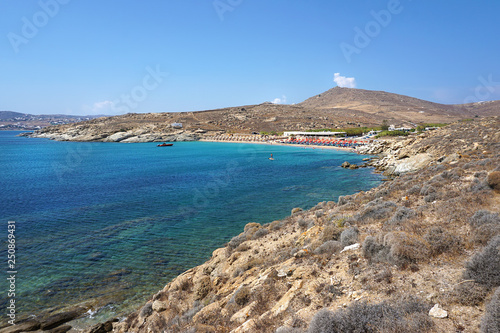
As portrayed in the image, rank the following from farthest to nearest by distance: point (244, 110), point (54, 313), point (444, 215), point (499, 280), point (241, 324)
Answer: point (244, 110), point (54, 313), point (444, 215), point (241, 324), point (499, 280)

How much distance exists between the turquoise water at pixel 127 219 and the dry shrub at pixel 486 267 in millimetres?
12940

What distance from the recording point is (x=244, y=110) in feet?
610

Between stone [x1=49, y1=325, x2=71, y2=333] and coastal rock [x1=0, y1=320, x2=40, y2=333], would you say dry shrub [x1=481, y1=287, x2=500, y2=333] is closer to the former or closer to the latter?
stone [x1=49, y1=325, x2=71, y2=333]

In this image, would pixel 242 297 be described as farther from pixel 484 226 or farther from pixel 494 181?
pixel 494 181

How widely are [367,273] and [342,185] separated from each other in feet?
102

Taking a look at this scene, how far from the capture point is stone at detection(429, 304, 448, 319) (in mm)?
5172

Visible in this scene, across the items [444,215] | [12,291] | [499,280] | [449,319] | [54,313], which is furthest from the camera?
[12,291]

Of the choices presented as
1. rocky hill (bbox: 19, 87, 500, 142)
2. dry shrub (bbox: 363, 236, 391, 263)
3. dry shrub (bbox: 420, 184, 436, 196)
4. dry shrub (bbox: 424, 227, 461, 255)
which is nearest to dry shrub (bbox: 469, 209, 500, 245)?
dry shrub (bbox: 424, 227, 461, 255)

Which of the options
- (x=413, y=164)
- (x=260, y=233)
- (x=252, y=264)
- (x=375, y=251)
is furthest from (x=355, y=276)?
(x=413, y=164)

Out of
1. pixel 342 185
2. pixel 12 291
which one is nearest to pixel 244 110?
pixel 342 185

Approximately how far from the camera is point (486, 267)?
228 inches

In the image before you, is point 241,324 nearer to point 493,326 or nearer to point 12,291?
point 493,326

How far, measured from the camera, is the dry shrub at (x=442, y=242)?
25.0ft

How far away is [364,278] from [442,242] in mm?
2575
